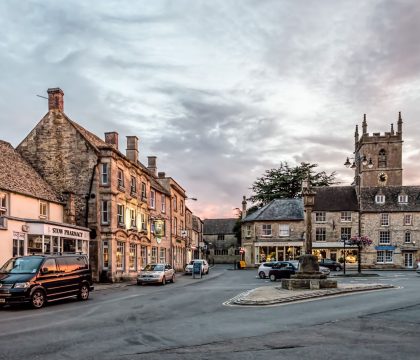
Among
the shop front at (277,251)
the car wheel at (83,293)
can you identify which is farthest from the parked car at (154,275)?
the shop front at (277,251)

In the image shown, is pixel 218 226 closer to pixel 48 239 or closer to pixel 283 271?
pixel 283 271

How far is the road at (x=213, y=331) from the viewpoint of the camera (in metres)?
9.74

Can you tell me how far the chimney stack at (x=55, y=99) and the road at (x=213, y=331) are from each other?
888 inches

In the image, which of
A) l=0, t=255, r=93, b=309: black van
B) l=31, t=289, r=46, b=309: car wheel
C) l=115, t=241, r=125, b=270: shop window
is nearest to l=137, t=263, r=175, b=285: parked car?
l=115, t=241, r=125, b=270: shop window

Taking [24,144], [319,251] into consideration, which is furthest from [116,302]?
[319,251]

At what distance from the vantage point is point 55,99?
38688mm

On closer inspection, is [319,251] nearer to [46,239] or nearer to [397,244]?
[397,244]

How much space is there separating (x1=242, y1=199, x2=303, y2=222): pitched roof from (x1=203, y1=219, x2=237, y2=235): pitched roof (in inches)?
1731

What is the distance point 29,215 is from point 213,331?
21.6 m

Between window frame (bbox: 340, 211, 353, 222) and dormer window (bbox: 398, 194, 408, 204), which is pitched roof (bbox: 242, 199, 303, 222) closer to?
window frame (bbox: 340, 211, 353, 222)

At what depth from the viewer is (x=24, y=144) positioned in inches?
1517

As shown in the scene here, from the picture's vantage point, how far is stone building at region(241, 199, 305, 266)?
231 feet

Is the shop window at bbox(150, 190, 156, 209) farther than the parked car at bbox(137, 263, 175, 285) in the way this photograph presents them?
Yes

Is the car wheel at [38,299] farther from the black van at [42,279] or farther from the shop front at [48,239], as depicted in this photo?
the shop front at [48,239]
